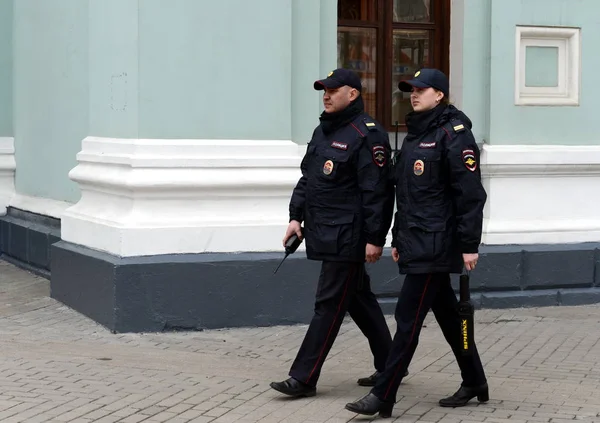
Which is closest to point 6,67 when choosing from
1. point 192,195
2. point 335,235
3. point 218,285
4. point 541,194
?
point 192,195

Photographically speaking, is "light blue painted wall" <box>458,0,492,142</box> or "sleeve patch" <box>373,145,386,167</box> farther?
"light blue painted wall" <box>458,0,492,142</box>

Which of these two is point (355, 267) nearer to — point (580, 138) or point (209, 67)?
point (209, 67)

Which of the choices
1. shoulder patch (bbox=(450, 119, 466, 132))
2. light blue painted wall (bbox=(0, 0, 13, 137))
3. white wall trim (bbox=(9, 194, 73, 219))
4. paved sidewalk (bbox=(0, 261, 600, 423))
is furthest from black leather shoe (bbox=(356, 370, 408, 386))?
light blue painted wall (bbox=(0, 0, 13, 137))

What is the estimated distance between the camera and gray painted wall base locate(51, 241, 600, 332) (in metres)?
8.17

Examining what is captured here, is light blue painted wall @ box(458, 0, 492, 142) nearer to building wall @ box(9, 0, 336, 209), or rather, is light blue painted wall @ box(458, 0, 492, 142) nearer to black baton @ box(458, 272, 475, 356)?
building wall @ box(9, 0, 336, 209)

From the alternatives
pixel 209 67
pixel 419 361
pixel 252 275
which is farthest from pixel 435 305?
pixel 209 67

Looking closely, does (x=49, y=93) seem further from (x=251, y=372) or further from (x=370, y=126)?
(x=370, y=126)

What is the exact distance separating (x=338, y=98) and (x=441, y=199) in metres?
0.87

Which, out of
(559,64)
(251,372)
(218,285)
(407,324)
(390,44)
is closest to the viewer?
(407,324)

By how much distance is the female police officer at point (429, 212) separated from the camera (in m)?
6.03

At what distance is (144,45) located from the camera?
8336 millimetres

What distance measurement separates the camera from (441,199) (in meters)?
6.09

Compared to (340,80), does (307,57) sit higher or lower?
higher

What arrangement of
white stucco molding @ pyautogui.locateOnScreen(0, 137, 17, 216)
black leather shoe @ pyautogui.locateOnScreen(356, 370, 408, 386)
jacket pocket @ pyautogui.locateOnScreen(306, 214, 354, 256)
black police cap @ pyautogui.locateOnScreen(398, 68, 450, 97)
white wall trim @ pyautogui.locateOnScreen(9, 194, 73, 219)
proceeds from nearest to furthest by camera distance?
black police cap @ pyautogui.locateOnScreen(398, 68, 450, 97)
jacket pocket @ pyautogui.locateOnScreen(306, 214, 354, 256)
black leather shoe @ pyautogui.locateOnScreen(356, 370, 408, 386)
white wall trim @ pyautogui.locateOnScreen(9, 194, 73, 219)
white stucco molding @ pyautogui.locateOnScreen(0, 137, 17, 216)
